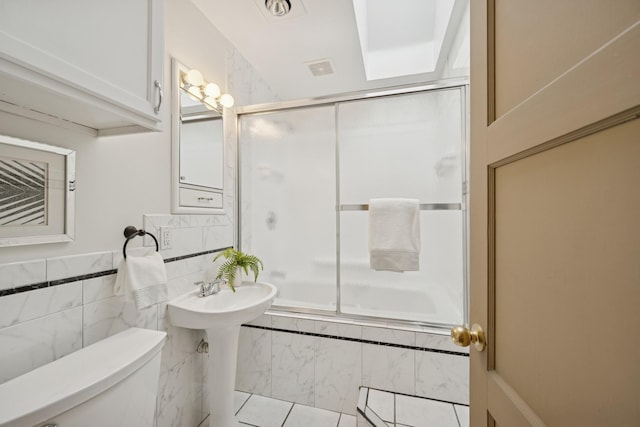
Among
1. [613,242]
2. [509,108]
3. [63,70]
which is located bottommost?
[613,242]

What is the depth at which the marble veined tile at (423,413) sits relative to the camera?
1.34 metres

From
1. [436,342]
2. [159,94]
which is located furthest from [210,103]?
[436,342]

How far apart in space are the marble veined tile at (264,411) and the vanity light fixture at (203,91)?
1.95 m

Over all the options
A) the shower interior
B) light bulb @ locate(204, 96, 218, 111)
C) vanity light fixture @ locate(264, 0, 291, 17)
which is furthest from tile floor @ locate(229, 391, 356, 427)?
vanity light fixture @ locate(264, 0, 291, 17)

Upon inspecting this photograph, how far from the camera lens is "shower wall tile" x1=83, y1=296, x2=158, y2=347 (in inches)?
38.6

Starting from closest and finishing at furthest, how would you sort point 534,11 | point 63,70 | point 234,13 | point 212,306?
point 534,11, point 63,70, point 212,306, point 234,13

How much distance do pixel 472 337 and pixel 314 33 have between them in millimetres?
1990

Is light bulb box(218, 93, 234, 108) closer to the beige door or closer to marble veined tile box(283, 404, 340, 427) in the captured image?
the beige door

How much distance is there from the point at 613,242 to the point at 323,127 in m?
1.82

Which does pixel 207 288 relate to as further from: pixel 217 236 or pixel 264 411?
pixel 264 411

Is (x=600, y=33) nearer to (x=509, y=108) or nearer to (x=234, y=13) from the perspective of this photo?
(x=509, y=108)

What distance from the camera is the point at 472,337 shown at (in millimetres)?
676

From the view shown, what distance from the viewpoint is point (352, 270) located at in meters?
1.94

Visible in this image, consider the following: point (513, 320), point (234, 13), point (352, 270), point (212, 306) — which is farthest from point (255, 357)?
point (234, 13)
